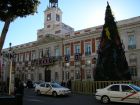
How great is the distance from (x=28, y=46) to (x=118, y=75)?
3292 centimetres

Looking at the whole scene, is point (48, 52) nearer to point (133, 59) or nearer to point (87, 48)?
point (87, 48)

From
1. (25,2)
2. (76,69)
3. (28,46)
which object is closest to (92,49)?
(76,69)

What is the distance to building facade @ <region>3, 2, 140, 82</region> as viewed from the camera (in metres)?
37.4

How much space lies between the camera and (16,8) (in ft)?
43.1

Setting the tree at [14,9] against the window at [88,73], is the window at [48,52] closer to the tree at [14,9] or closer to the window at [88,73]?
the window at [88,73]

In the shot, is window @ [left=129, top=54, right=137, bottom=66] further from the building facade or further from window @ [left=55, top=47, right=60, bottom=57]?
window @ [left=55, top=47, right=60, bottom=57]

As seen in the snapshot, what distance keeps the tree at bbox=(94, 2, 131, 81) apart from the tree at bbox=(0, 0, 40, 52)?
15.1 meters

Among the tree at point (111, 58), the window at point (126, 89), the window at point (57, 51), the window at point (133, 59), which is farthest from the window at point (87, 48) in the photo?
the window at point (126, 89)

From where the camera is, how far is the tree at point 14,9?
12812mm

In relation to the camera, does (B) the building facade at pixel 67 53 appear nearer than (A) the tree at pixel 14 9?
No

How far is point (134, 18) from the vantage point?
37.5 meters

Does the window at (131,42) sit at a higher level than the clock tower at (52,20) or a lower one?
lower

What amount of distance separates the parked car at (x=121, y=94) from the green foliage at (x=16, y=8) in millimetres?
8374

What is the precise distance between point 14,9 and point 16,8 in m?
0.14
